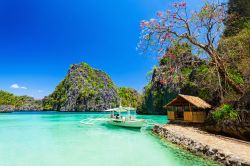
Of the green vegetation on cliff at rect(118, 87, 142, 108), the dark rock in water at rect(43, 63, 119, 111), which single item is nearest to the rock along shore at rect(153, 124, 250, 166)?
the dark rock in water at rect(43, 63, 119, 111)

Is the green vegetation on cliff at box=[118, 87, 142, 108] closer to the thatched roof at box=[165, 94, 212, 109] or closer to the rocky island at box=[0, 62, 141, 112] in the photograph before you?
the rocky island at box=[0, 62, 141, 112]

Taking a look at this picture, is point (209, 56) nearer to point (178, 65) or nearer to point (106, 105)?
point (178, 65)

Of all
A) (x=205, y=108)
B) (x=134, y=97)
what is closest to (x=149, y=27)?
(x=205, y=108)

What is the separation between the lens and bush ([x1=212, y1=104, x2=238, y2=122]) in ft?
33.7

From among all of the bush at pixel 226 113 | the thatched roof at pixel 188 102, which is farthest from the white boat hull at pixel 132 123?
the bush at pixel 226 113

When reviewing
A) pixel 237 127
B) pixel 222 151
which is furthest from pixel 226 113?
pixel 222 151

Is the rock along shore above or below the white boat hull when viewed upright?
below

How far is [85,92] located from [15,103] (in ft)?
198

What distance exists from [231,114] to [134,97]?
11216 cm

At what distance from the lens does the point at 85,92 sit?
91562mm

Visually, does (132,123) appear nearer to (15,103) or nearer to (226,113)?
(226,113)

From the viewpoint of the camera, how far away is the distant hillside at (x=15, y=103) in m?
116

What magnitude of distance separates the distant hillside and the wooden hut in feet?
378

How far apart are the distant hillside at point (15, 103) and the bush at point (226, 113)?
121 meters
